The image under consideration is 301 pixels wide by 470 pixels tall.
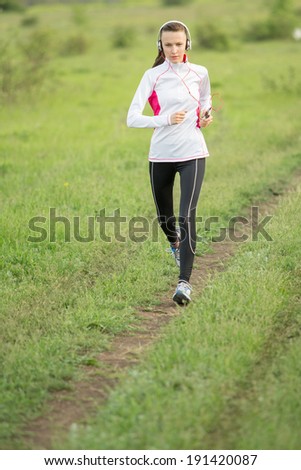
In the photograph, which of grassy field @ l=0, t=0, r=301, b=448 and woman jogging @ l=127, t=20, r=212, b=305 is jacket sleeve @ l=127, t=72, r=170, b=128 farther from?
grassy field @ l=0, t=0, r=301, b=448

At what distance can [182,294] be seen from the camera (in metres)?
6.60

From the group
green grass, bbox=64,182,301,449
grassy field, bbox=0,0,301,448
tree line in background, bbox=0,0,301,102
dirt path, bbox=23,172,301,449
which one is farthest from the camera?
tree line in background, bbox=0,0,301,102

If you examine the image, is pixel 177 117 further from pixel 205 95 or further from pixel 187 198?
pixel 187 198

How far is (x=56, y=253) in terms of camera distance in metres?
8.07

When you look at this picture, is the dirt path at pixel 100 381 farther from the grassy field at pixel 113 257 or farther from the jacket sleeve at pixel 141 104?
the jacket sleeve at pixel 141 104

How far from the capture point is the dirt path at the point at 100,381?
4699 mm

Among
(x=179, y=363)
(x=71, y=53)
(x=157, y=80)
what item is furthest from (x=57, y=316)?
(x=71, y=53)

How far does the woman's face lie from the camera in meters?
6.56

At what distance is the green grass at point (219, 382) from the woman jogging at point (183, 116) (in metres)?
0.58

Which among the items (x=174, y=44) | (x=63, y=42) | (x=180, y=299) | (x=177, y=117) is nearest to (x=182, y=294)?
(x=180, y=299)

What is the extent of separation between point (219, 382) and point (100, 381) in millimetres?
808

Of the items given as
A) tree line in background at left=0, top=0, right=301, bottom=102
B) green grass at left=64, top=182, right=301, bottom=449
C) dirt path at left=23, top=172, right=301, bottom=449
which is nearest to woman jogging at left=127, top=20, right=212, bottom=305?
dirt path at left=23, top=172, right=301, bottom=449

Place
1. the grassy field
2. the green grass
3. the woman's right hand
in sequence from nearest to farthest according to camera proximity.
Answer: the green grass, the grassy field, the woman's right hand

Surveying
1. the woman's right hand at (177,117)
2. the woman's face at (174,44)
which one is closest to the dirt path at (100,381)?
the woman's right hand at (177,117)
